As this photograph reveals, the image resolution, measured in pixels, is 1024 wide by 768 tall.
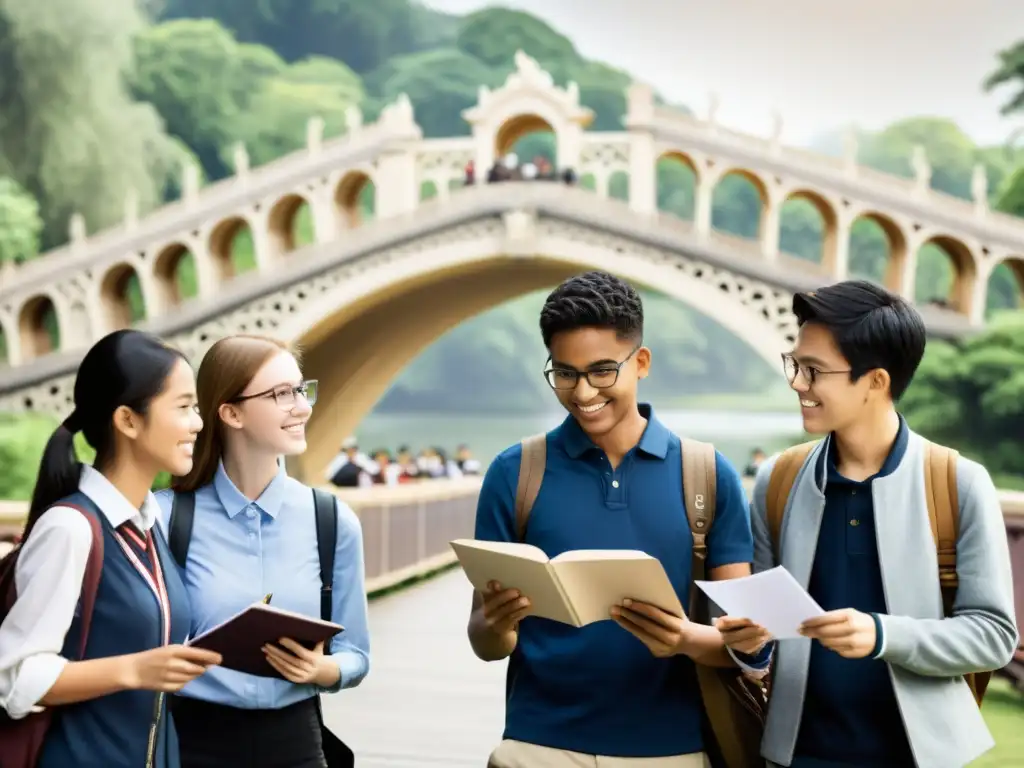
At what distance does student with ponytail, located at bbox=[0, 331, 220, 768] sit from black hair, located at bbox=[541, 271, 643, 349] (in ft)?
2.32

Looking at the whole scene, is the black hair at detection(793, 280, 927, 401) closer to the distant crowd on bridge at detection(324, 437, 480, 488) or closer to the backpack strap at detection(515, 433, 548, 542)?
the backpack strap at detection(515, 433, 548, 542)

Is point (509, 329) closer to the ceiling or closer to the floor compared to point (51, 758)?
closer to the ceiling

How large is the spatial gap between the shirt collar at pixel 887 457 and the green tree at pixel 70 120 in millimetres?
22440

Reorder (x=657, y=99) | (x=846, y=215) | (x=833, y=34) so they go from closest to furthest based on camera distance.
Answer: (x=846, y=215) < (x=833, y=34) < (x=657, y=99)

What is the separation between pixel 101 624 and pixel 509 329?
37.6 metres

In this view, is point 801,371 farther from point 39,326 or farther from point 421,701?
point 39,326

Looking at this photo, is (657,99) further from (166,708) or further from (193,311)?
(166,708)

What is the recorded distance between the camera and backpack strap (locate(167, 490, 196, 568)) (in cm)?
264

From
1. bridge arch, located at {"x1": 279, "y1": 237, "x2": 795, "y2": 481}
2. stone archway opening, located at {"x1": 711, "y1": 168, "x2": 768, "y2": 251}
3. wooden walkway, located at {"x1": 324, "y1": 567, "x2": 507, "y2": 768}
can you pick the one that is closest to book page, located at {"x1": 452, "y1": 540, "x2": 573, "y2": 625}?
wooden walkway, located at {"x1": 324, "y1": 567, "x2": 507, "y2": 768}

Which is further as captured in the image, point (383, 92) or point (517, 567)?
point (383, 92)

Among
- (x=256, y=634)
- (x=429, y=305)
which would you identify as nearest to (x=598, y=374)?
(x=256, y=634)

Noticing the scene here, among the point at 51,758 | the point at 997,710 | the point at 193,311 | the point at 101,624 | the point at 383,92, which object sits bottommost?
the point at 997,710

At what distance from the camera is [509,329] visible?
39.9 metres

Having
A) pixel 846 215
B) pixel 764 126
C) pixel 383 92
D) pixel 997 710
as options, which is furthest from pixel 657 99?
pixel 997 710
